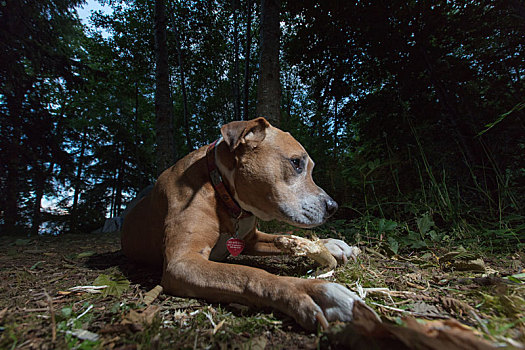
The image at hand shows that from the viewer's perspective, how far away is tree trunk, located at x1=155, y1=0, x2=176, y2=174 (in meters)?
6.62

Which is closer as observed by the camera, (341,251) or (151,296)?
(151,296)

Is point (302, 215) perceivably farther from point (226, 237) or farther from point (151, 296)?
point (151, 296)

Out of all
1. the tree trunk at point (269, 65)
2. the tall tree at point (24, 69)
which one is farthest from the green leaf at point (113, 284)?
the tall tree at point (24, 69)

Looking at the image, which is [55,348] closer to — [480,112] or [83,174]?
[480,112]

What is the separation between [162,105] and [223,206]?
5.96m

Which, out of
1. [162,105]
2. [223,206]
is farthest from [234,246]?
[162,105]

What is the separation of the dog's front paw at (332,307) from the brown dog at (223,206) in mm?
402

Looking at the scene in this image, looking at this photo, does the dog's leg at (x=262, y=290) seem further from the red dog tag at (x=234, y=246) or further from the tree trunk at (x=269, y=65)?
the tree trunk at (x=269, y=65)

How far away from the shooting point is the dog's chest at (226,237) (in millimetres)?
2041

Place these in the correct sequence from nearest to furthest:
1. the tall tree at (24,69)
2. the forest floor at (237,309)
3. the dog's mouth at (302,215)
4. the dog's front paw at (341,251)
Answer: the forest floor at (237,309)
the dog's mouth at (302,215)
the dog's front paw at (341,251)
the tall tree at (24,69)

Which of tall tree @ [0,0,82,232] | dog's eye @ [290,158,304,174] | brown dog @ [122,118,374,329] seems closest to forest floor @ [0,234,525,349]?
brown dog @ [122,118,374,329]

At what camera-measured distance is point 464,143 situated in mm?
3541

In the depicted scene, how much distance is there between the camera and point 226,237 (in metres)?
2.06

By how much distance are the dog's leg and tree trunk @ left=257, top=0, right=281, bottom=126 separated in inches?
117
